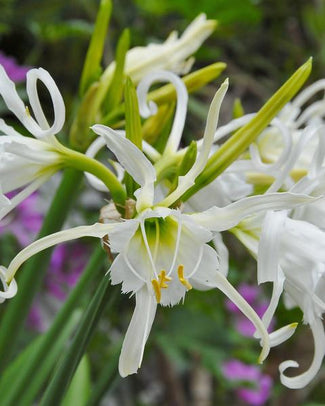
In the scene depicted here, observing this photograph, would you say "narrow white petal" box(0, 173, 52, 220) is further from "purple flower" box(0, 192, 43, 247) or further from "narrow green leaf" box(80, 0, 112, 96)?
"purple flower" box(0, 192, 43, 247)

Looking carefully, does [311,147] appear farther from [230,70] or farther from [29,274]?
[230,70]

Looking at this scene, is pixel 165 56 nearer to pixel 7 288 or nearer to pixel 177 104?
pixel 177 104

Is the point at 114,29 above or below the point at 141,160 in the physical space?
below

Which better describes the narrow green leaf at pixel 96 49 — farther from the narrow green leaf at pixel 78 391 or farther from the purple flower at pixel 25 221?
the purple flower at pixel 25 221

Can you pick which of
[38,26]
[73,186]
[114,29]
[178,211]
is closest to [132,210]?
[178,211]

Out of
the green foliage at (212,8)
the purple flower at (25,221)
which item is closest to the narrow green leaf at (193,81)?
the purple flower at (25,221)

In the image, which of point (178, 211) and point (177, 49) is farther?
point (177, 49)
